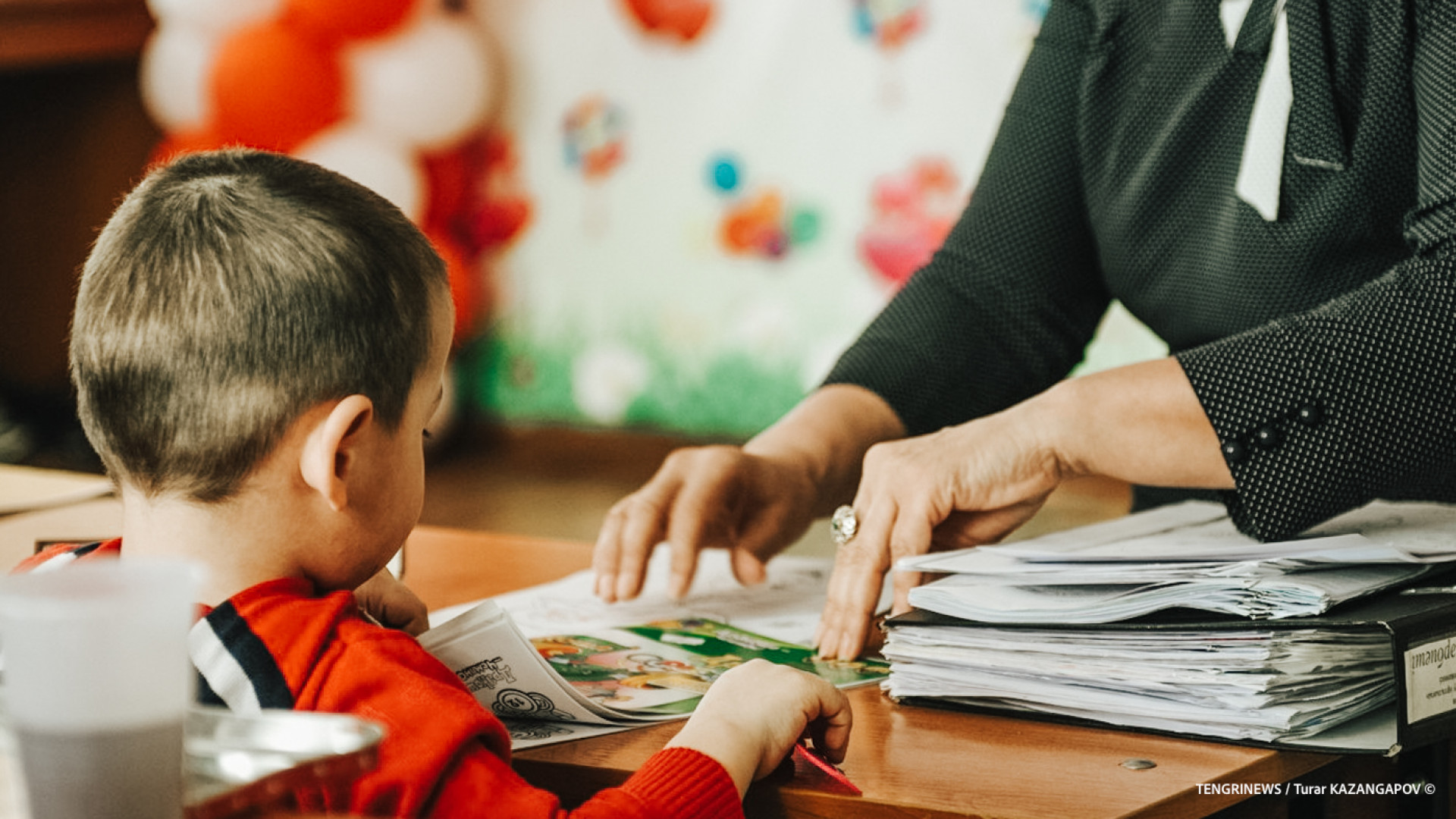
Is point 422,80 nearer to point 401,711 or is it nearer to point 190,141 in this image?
point 190,141

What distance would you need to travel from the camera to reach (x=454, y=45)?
3.88 m

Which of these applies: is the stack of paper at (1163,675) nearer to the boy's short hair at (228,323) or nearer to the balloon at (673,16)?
the boy's short hair at (228,323)

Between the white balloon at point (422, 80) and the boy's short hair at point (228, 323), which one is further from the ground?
the white balloon at point (422, 80)

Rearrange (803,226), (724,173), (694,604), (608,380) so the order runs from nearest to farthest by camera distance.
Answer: (694,604) → (803,226) → (724,173) → (608,380)

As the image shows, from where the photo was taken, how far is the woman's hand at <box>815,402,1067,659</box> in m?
0.95

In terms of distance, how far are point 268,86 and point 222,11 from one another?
26 centimetres

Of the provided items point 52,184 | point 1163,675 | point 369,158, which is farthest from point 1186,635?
point 52,184

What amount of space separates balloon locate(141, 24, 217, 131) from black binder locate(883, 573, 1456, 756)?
3474mm

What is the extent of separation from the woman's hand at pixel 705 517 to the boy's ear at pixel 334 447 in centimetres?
42

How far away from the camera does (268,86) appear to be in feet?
11.8

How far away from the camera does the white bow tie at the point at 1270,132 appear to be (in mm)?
1123

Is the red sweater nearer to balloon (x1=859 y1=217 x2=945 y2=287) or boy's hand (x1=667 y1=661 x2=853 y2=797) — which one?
boy's hand (x1=667 y1=661 x2=853 y2=797)

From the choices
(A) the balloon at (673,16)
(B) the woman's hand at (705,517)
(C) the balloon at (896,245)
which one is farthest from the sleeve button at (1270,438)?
(A) the balloon at (673,16)

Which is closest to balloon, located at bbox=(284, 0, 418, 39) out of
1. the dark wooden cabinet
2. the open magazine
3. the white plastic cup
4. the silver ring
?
the dark wooden cabinet
